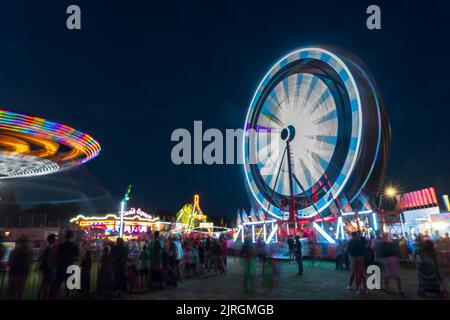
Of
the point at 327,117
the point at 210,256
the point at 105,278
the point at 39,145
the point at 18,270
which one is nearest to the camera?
the point at 18,270

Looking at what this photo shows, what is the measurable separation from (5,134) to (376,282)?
51.9 ft

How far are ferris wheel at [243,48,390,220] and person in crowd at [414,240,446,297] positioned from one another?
14272mm

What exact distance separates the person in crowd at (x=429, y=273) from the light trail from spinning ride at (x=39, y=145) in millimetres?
14218

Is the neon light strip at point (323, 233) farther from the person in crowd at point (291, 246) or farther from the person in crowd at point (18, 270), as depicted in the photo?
the person in crowd at point (18, 270)

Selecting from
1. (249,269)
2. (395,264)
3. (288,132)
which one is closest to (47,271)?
(249,269)

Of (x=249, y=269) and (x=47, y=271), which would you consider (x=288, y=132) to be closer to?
(x=249, y=269)

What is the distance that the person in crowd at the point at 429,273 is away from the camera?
27.0ft

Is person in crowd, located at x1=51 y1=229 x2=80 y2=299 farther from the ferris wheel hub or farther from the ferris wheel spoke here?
the ferris wheel hub

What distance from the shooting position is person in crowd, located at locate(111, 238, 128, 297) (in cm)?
919

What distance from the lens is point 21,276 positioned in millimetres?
7594

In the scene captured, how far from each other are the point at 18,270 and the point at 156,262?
140 inches

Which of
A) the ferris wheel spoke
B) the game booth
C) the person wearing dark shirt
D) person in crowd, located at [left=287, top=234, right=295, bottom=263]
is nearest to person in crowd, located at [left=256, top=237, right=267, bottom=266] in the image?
the person wearing dark shirt

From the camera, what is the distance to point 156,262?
32.3 ft
